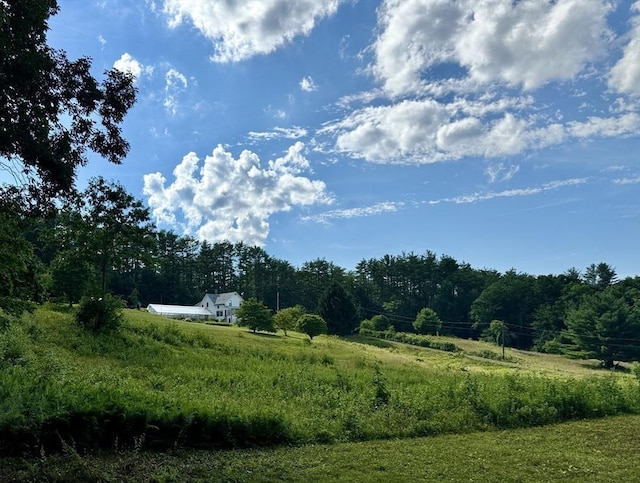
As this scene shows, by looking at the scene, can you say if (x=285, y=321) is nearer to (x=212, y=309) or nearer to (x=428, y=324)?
(x=212, y=309)

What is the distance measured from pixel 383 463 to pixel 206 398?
18.0 feet

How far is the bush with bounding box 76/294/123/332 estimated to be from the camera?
2167 centimetres

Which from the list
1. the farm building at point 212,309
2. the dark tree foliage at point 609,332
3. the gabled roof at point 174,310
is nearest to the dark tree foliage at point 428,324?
the dark tree foliage at point 609,332

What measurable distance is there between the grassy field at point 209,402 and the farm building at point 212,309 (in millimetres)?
42634

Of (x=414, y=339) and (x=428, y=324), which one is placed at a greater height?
(x=428, y=324)

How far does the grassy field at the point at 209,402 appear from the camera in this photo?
7167 millimetres

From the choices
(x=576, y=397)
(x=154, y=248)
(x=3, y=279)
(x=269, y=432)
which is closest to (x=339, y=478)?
(x=269, y=432)

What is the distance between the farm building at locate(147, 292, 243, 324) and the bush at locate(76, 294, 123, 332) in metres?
44.8

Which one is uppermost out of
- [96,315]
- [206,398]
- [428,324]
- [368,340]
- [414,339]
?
[428,324]

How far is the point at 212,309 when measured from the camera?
252 ft

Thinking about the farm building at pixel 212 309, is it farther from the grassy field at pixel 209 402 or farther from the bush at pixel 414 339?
the grassy field at pixel 209 402

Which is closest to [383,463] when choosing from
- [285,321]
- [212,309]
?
[285,321]

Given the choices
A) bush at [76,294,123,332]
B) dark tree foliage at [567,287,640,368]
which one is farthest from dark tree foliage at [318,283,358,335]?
bush at [76,294,123,332]

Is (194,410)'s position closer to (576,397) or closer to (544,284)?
(576,397)
